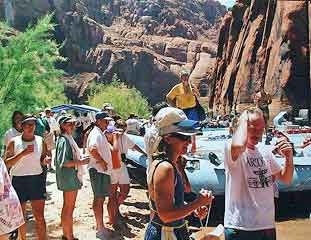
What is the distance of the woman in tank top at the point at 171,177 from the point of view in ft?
11.2

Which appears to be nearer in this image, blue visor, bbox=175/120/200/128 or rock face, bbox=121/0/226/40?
blue visor, bbox=175/120/200/128

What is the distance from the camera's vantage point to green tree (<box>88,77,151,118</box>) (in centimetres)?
6081

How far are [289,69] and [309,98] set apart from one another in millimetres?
2177

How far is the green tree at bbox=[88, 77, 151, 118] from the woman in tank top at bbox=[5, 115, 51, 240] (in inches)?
2049

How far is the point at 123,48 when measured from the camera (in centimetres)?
8106

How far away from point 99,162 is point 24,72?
348 cm

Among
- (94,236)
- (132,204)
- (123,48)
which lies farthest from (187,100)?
(123,48)

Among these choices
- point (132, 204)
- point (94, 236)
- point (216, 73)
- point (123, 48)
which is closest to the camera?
point (94, 236)

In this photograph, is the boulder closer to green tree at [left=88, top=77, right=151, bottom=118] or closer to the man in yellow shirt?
green tree at [left=88, top=77, right=151, bottom=118]

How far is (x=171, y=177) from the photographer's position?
3406 mm

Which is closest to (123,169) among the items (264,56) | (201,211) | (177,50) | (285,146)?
(285,146)

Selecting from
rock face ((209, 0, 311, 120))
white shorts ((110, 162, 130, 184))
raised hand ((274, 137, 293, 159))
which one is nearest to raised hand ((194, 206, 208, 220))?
raised hand ((274, 137, 293, 159))

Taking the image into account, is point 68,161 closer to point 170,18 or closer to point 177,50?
point 177,50

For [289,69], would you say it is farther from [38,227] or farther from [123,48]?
[123,48]
